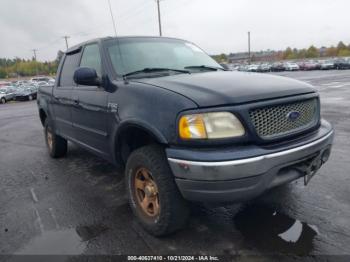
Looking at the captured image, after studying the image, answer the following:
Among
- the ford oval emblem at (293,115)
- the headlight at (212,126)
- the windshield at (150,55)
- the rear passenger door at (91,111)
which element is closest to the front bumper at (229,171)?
the headlight at (212,126)

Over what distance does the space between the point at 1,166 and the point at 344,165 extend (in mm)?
5778

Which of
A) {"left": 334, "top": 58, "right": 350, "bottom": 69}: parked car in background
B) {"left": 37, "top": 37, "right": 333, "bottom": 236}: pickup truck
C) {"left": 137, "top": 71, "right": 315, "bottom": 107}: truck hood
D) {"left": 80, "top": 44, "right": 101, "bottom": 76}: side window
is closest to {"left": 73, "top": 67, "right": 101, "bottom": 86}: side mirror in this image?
{"left": 37, "top": 37, "right": 333, "bottom": 236}: pickup truck

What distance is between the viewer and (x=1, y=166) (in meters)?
5.87

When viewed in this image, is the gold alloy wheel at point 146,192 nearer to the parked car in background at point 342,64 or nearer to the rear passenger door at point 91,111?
the rear passenger door at point 91,111

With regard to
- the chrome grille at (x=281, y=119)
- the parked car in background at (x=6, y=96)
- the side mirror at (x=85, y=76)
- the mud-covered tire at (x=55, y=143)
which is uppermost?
the side mirror at (x=85, y=76)

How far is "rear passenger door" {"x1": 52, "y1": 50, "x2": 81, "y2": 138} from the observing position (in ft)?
14.9

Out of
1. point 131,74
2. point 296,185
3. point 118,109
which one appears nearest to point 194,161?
point 118,109

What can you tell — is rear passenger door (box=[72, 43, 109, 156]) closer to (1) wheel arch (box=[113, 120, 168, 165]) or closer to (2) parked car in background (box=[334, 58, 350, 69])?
(1) wheel arch (box=[113, 120, 168, 165])

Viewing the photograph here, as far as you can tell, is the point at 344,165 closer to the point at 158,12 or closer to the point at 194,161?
the point at 194,161

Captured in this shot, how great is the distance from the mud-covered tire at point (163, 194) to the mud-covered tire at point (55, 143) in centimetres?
323

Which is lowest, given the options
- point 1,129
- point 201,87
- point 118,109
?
point 1,129

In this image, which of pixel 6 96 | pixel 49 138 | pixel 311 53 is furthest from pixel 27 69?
pixel 49 138

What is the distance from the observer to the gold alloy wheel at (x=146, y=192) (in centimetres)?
298

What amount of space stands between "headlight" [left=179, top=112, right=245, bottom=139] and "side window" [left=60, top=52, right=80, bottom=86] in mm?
2655
